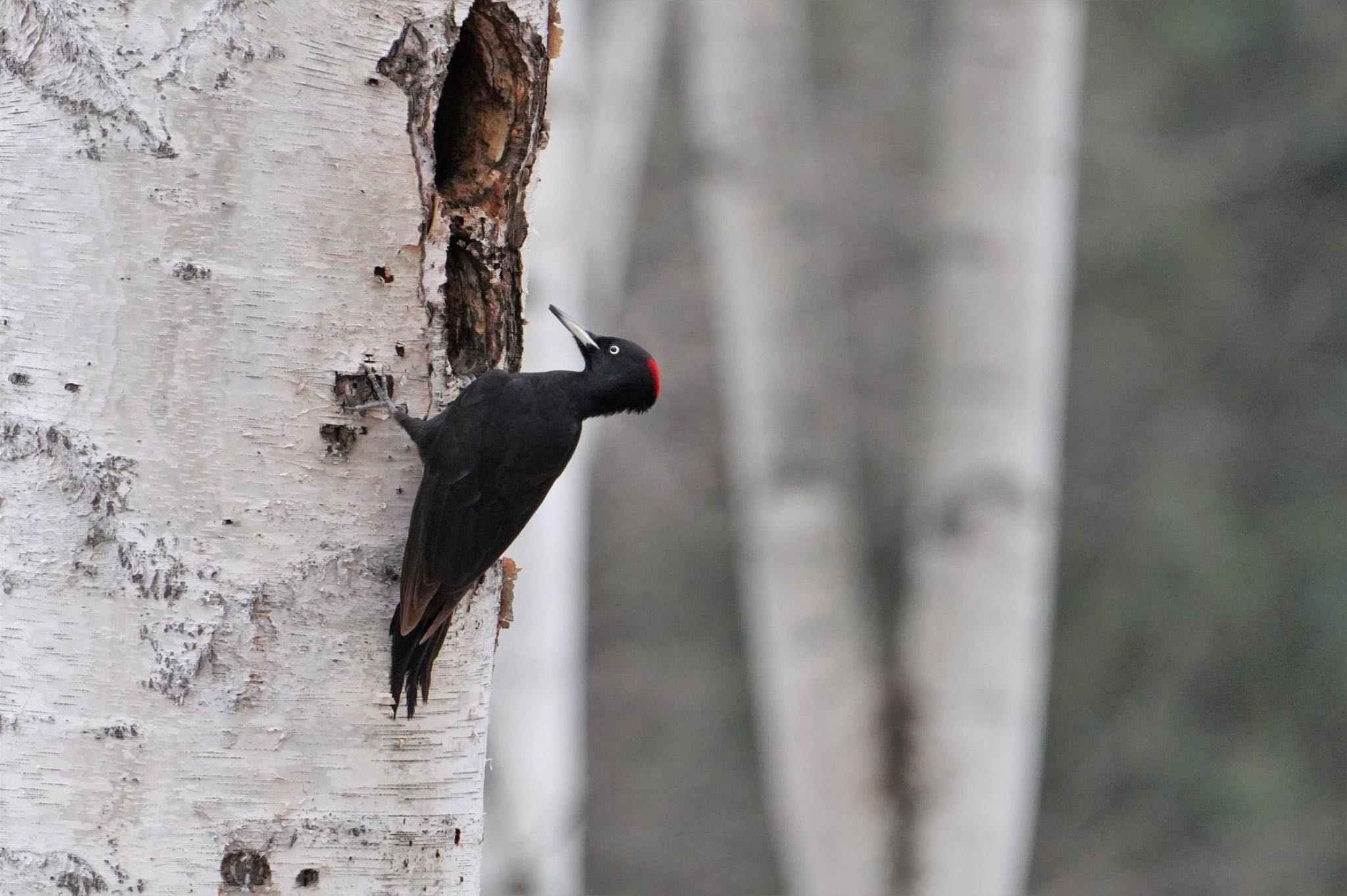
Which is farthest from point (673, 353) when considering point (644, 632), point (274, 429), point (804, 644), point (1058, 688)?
point (274, 429)

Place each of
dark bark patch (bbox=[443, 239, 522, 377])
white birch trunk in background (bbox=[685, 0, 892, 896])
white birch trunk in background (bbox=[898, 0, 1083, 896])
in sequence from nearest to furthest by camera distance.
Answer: dark bark patch (bbox=[443, 239, 522, 377])
white birch trunk in background (bbox=[898, 0, 1083, 896])
white birch trunk in background (bbox=[685, 0, 892, 896])

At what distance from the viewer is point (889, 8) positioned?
37.8ft

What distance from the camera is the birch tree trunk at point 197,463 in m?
1.75

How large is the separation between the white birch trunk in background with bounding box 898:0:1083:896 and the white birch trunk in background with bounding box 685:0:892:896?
32 cm

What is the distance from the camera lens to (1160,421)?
1127cm

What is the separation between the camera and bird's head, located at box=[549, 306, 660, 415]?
117 inches

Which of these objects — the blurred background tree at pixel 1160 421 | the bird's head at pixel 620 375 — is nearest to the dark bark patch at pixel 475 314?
the bird's head at pixel 620 375

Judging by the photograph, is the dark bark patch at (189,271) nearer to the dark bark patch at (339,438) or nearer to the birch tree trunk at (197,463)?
the birch tree trunk at (197,463)

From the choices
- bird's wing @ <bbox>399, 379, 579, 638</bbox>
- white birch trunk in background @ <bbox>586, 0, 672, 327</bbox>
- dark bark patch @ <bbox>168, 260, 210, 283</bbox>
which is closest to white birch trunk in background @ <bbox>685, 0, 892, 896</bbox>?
white birch trunk in background @ <bbox>586, 0, 672, 327</bbox>

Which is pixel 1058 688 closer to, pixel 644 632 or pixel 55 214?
pixel 644 632

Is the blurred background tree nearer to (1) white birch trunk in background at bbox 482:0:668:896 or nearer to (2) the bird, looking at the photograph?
(1) white birch trunk in background at bbox 482:0:668:896

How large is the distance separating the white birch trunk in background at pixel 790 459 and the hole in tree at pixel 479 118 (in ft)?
10.5

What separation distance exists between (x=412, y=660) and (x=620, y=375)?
1156 millimetres

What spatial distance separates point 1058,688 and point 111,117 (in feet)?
35.6
